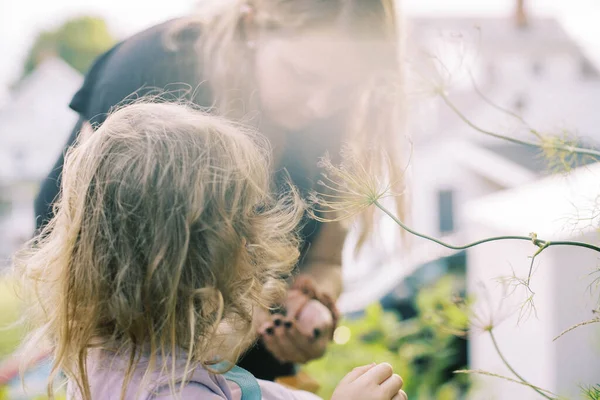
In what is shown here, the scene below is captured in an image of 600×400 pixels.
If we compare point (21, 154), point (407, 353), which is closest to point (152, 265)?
point (407, 353)

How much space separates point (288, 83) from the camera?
1.28 metres

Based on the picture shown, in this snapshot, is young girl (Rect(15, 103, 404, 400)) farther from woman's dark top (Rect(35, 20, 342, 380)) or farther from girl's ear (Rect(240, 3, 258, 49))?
girl's ear (Rect(240, 3, 258, 49))

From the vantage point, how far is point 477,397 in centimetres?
223

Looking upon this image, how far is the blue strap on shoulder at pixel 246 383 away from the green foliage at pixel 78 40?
2516 centimetres

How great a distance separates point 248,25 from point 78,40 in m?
27.9

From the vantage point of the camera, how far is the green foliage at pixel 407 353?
2266 millimetres

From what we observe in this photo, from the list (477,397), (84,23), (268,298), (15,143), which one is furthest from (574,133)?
(84,23)

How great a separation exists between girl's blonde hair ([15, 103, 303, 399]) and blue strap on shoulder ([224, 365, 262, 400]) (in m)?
0.04

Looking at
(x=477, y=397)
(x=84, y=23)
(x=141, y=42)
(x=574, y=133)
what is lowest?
(x=477, y=397)

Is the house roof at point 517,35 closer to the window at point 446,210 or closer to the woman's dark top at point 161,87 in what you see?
the window at point 446,210

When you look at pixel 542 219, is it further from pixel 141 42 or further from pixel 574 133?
pixel 141 42

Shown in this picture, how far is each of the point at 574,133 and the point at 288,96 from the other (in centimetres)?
60

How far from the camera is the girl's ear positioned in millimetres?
1197

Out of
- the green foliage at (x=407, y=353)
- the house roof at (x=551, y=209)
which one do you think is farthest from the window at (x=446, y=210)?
the house roof at (x=551, y=209)
